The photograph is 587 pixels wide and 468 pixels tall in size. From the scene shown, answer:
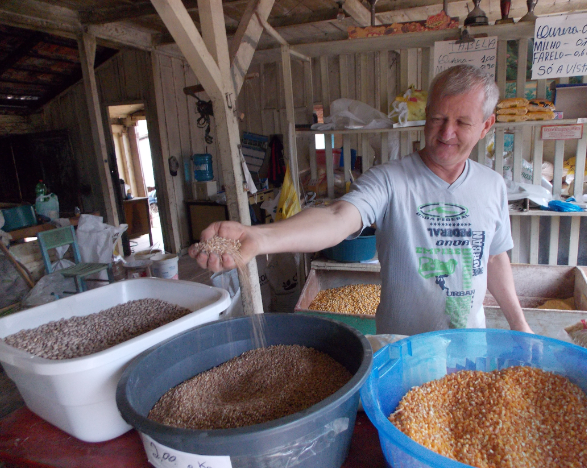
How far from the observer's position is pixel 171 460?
27.3 inches

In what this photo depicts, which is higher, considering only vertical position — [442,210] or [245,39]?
[245,39]

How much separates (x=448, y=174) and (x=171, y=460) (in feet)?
3.86

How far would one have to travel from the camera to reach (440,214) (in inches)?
52.7

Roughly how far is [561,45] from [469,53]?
1.67 ft

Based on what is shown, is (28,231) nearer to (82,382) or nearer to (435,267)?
(82,382)

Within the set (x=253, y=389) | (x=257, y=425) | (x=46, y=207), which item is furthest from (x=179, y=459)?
(x=46, y=207)

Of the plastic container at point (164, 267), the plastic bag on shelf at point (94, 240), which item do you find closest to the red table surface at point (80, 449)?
the plastic container at point (164, 267)

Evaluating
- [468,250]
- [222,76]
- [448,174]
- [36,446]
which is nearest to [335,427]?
[36,446]

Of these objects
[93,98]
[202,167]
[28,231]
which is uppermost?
[93,98]

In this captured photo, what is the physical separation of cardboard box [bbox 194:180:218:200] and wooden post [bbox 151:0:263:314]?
388 cm

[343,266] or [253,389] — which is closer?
[253,389]

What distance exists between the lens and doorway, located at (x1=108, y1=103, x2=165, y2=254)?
7027mm

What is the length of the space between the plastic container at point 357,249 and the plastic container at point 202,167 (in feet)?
12.0

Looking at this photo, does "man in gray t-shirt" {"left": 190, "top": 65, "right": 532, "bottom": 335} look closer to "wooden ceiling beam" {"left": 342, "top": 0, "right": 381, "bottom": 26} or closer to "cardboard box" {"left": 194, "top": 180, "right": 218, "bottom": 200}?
"wooden ceiling beam" {"left": 342, "top": 0, "right": 381, "bottom": 26}
